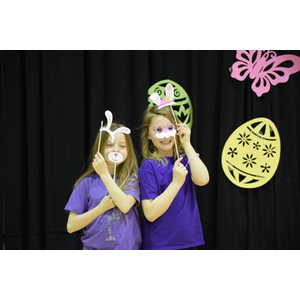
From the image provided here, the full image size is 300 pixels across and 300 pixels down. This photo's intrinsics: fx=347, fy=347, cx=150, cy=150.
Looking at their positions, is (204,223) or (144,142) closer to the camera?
(144,142)

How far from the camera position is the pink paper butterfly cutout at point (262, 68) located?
7.61 feet

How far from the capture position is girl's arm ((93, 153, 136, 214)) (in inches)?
52.8

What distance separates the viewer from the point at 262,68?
233 centimetres

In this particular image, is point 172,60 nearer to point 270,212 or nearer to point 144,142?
point 144,142

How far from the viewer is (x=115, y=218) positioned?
54.9 inches

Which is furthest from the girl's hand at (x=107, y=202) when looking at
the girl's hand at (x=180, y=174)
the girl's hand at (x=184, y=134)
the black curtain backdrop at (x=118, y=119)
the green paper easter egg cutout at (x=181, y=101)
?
the black curtain backdrop at (x=118, y=119)

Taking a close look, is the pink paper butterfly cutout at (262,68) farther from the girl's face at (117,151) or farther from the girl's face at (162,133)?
the girl's face at (117,151)

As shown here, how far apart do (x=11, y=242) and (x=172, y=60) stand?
159 cm

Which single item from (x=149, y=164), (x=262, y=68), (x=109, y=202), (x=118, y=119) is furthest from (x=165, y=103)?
(x=262, y=68)

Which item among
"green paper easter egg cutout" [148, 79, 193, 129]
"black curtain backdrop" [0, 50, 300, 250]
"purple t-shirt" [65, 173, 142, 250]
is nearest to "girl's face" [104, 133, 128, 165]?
"purple t-shirt" [65, 173, 142, 250]

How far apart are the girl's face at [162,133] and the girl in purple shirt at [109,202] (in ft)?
0.38

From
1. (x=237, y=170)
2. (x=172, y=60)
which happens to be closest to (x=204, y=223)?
(x=237, y=170)
